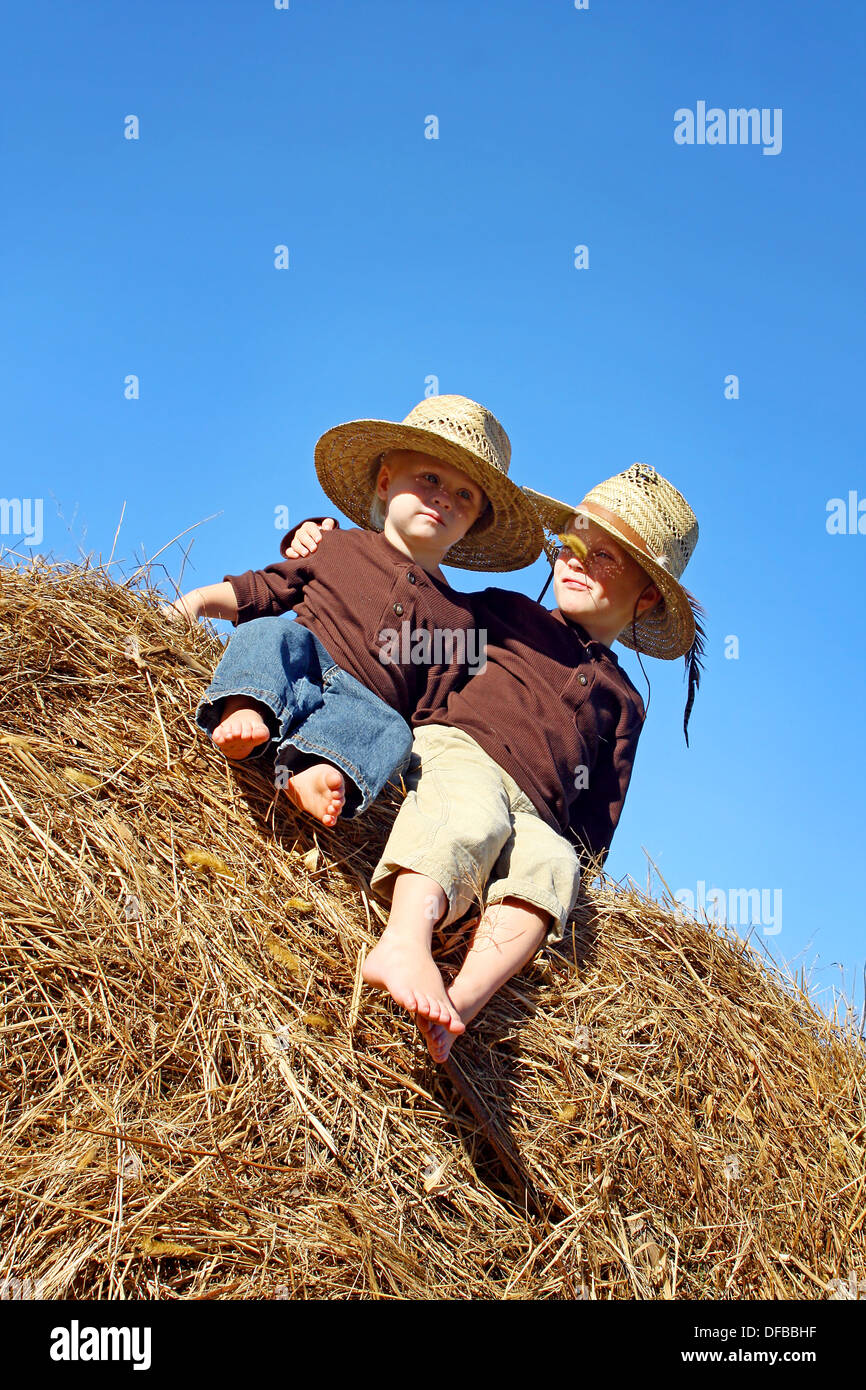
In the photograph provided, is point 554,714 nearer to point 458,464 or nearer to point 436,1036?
point 458,464

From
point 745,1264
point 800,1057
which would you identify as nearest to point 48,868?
point 745,1264

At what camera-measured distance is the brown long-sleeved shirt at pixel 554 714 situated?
3480 millimetres

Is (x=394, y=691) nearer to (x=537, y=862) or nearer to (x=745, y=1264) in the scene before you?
(x=537, y=862)

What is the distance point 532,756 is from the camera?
347 cm

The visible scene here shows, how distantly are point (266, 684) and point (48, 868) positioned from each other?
70 centimetres

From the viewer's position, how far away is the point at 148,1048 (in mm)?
2410

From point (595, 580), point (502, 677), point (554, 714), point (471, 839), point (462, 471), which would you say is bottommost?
point (471, 839)

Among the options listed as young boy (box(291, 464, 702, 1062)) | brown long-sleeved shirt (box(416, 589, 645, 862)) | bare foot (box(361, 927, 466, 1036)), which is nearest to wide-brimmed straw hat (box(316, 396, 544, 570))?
young boy (box(291, 464, 702, 1062))

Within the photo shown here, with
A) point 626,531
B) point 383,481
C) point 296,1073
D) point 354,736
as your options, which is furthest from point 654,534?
point 296,1073

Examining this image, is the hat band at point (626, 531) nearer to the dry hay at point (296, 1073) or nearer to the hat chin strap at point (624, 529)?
the hat chin strap at point (624, 529)

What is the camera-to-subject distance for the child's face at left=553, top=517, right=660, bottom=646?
3.94 m

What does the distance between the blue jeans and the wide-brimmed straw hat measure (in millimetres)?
916

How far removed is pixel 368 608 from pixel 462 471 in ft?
2.15
